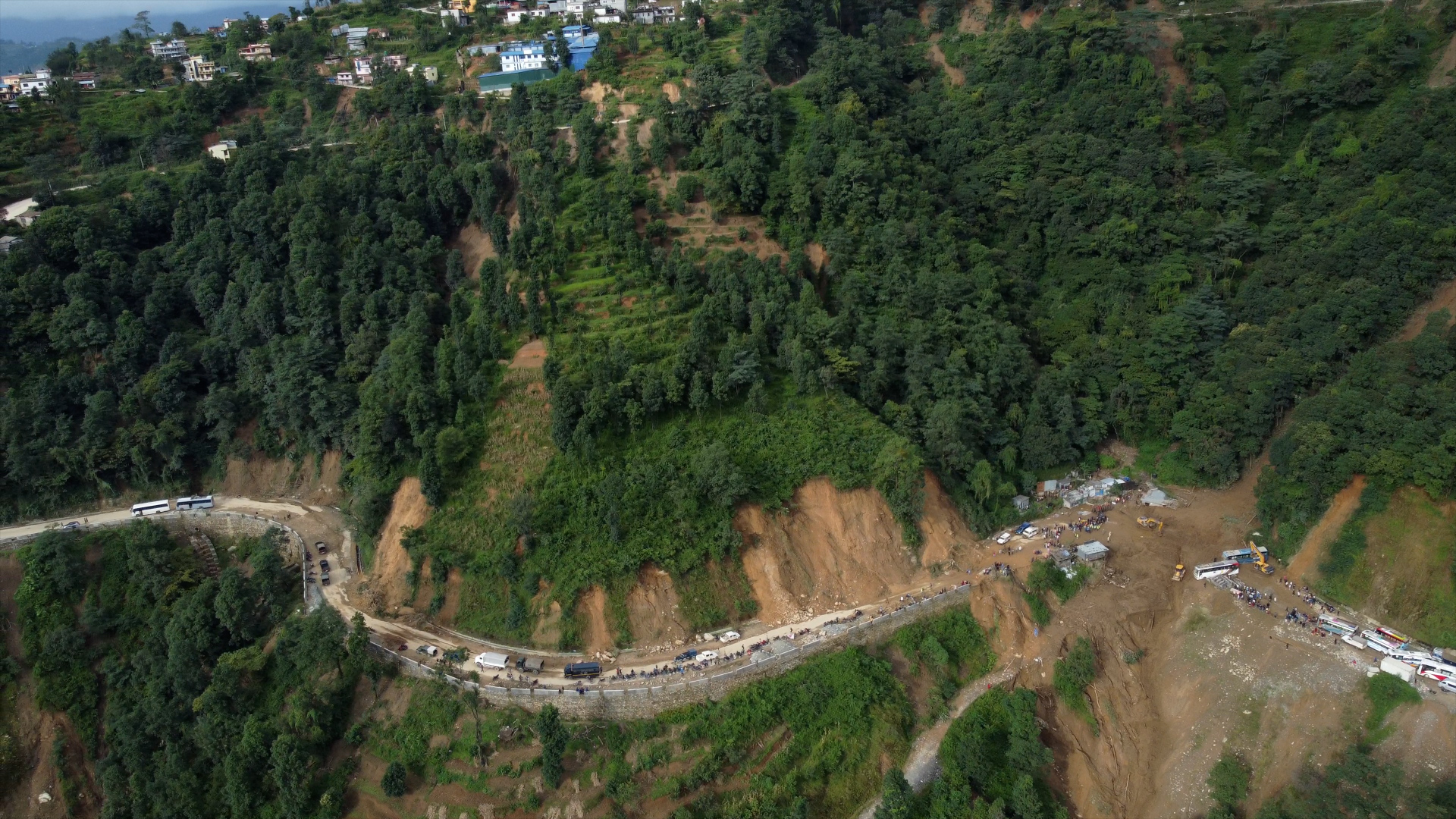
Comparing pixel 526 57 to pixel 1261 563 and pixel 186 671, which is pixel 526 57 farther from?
pixel 1261 563

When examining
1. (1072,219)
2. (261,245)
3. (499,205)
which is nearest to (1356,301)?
(1072,219)

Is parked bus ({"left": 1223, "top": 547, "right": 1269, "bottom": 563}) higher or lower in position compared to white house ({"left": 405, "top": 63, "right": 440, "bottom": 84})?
lower

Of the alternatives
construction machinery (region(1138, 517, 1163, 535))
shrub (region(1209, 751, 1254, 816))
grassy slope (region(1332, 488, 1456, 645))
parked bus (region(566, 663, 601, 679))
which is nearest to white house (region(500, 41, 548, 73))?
parked bus (region(566, 663, 601, 679))

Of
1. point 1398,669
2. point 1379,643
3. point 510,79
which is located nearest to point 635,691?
point 1398,669

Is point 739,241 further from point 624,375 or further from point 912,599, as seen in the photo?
point 912,599

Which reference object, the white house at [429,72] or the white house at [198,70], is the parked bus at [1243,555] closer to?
the white house at [429,72]

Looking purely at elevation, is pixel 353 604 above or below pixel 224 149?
below

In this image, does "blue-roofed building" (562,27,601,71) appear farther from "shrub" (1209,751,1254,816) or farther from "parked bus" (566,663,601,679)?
"shrub" (1209,751,1254,816)
